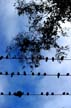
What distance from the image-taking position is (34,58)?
27.6 metres

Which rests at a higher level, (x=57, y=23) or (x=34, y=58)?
(x=57, y=23)

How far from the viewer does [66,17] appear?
2761 centimetres

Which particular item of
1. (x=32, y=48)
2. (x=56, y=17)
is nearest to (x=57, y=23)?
(x=56, y=17)

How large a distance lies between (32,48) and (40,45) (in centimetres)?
50

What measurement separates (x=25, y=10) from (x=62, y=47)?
3045mm

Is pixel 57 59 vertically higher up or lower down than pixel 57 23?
lower down

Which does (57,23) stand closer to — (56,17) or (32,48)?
(56,17)

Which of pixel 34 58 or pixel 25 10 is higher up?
pixel 25 10

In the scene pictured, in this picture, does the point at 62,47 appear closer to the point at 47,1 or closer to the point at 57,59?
the point at 57,59

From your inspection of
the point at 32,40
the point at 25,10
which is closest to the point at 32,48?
the point at 32,40

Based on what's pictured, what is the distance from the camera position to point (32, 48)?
2806 centimetres

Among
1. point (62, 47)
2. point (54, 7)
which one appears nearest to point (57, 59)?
point (62, 47)

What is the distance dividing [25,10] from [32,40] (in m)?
1.81

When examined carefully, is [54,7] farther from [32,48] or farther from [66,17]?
[32,48]
